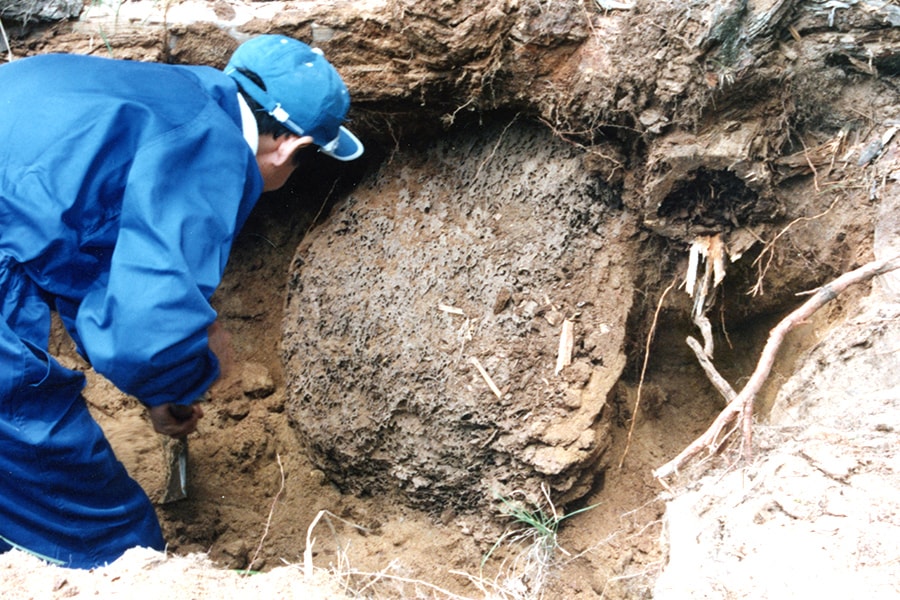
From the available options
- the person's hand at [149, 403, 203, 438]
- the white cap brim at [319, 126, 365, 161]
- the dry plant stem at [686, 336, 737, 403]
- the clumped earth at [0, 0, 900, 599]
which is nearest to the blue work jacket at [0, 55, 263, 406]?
the person's hand at [149, 403, 203, 438]

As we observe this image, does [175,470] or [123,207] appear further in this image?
[175,470]

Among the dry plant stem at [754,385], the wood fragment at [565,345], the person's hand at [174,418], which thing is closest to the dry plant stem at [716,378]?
the dry plant stem at [754,385]

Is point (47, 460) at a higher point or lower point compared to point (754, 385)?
lower

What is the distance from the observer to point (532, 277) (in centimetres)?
247

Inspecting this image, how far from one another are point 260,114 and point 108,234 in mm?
495

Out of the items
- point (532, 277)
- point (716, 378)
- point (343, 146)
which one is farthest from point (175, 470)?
point (716, 378)

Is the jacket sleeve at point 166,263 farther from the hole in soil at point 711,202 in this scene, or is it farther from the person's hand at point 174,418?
the hole in soil at point 711,202

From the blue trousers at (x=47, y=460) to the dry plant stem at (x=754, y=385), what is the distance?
133cm

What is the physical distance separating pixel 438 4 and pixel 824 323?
4.59 ft

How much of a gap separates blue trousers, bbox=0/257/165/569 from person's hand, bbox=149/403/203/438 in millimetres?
141

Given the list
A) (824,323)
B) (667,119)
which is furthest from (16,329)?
(824,323)

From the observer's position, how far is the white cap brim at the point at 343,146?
86.2 inches

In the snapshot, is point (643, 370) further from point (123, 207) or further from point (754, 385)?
point (123, 207)

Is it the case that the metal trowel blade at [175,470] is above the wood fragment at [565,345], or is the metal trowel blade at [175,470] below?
below
